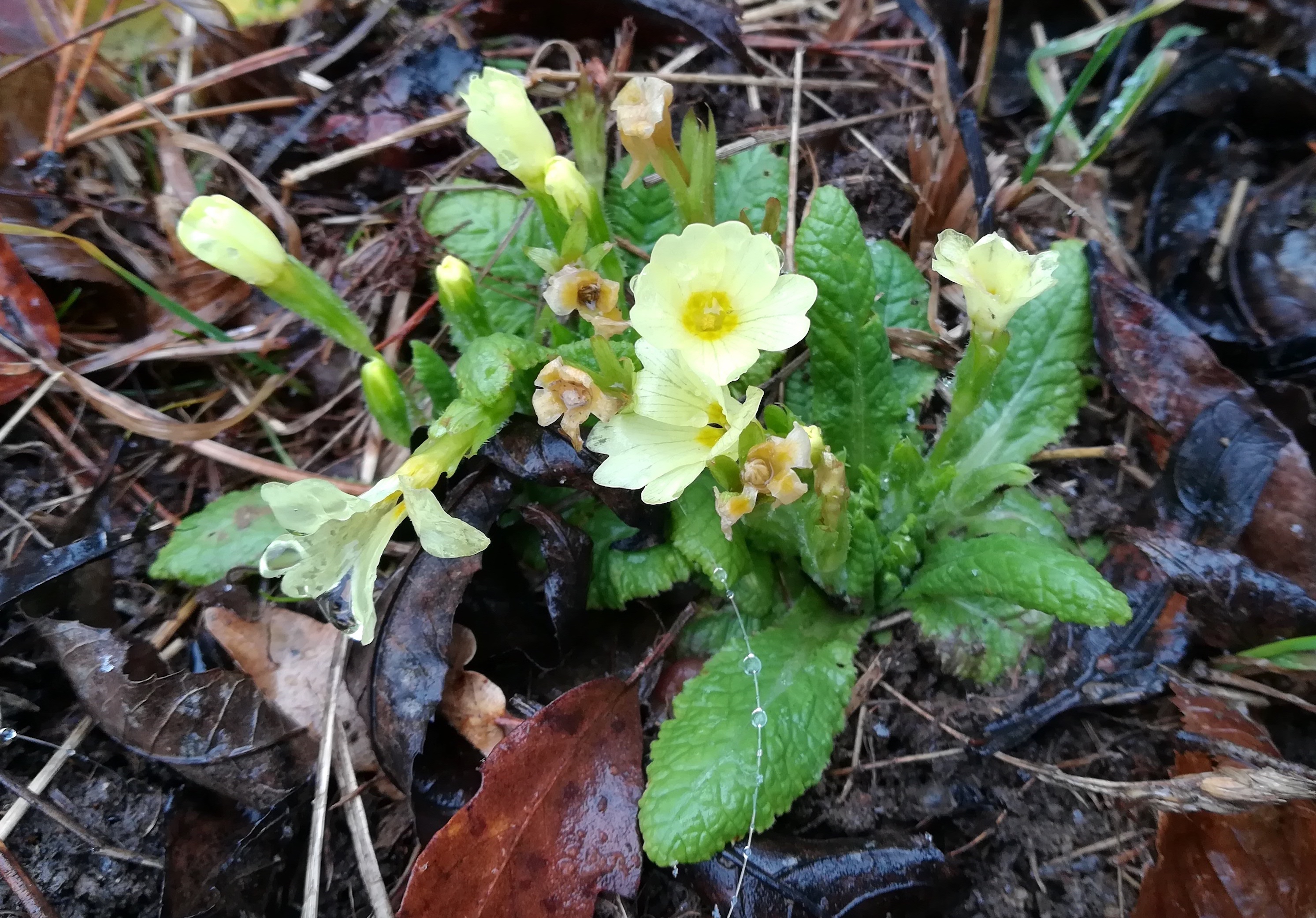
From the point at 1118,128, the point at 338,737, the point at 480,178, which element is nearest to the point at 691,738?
the point at 338,737

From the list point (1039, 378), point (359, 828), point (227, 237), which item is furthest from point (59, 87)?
point (1039, 378)

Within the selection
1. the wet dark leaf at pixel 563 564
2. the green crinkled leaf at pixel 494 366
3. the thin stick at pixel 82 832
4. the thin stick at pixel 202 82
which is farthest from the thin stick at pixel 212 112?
the thin stick at pixel 82 832

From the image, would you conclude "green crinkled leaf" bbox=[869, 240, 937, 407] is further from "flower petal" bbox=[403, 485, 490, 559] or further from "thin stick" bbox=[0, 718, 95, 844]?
"thin stick" bbox=[0, 718, 95, 844]

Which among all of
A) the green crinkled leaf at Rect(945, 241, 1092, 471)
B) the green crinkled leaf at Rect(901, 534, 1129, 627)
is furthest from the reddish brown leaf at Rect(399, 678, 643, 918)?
the green crinkled leaf at Rect(945, 241, 1092, 471)

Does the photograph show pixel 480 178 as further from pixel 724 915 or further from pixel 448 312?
pixel 724 915

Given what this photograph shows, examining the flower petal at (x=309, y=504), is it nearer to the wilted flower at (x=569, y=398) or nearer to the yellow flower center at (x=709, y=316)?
the wilted flower at (x=569, y=398)

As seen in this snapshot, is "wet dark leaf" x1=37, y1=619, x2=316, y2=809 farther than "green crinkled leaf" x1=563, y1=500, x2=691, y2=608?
No

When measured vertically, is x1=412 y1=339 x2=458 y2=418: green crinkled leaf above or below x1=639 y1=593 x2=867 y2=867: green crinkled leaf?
above
